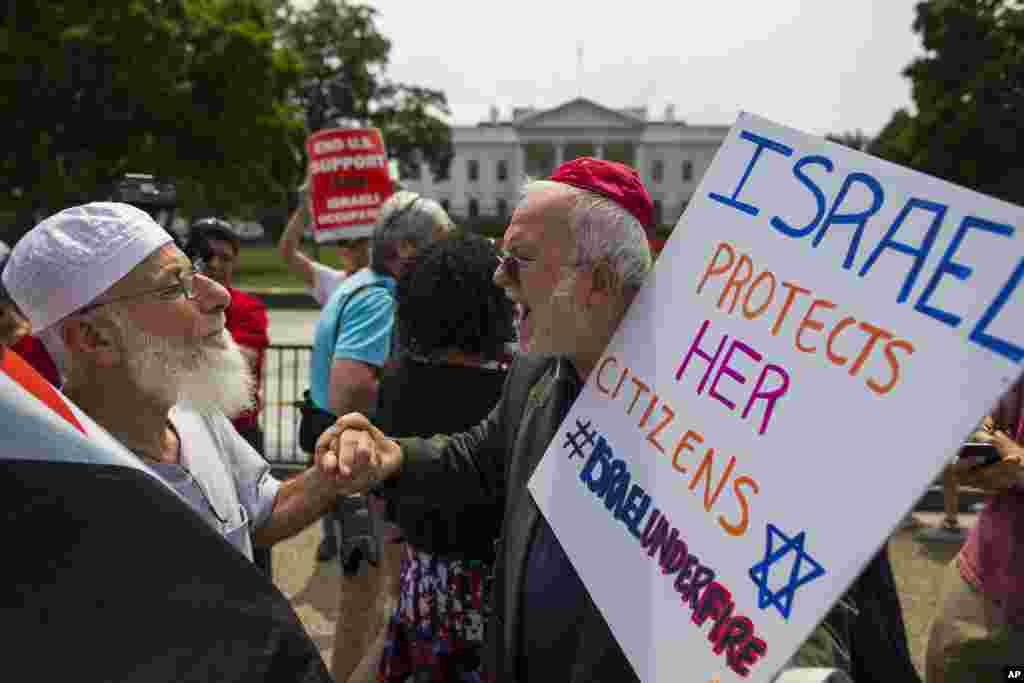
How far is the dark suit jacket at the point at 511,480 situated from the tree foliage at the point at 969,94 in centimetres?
2971

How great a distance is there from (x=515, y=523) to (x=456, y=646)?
820mm

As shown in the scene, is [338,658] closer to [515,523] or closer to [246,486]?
[246,486]

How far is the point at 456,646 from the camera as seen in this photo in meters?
2.51

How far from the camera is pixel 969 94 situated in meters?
30.1

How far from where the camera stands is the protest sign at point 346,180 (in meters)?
5.73

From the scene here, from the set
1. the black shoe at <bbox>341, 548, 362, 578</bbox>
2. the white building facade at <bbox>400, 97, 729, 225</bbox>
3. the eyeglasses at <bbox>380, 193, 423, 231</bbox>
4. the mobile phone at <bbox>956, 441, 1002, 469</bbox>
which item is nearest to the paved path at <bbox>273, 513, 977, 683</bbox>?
the eyeglasses at <bbox>380, 193, 423, 231</bbox>

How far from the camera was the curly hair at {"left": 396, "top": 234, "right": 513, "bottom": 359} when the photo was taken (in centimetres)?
269

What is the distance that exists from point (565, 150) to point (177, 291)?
106 m

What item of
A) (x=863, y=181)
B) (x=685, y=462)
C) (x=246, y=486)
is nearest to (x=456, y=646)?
(x=246, y=486)

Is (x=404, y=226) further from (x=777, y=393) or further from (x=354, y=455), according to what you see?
(x=777, y=393)

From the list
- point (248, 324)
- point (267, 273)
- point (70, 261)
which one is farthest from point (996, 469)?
point (267, 273)

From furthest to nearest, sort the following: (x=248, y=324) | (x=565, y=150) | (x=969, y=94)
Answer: (x=565, y=150)
(x=969, y=94)
(x=248, y=324)

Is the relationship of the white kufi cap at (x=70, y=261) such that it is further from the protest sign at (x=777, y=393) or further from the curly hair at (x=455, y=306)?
the protest sign at (x=777, y=393)

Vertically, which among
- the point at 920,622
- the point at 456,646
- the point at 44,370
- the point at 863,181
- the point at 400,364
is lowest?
the point at 920,622
